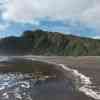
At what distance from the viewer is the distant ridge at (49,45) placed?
226 centimetres

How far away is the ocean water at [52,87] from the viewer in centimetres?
223

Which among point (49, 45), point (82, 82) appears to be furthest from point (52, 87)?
point (49, 45)

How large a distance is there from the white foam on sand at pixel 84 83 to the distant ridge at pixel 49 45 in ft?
0.54

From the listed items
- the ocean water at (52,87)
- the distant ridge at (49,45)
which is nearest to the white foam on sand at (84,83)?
the ocean water at (52,87)

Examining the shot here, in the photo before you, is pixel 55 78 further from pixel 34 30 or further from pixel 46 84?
pixel 34 30

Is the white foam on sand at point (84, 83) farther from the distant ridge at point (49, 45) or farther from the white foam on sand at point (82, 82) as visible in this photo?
the distant ridge at point (49, 45)

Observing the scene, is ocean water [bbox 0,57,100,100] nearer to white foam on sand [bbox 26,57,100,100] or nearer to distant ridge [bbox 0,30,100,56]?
white foam on sand [bbox 26,57,100,100]

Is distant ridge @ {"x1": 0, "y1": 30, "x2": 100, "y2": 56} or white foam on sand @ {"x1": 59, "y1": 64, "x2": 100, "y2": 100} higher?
distant ridge @ {"x1": 0, "y1": 30, "x2": 100, "y2": 56}

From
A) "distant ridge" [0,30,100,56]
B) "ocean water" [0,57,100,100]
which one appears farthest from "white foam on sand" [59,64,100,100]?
"distant ridge" [0,30,100,56]

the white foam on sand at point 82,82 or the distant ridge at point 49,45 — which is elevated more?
the distant ridge at point 49,45

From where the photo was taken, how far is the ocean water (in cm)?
223

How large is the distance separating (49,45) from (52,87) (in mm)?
401

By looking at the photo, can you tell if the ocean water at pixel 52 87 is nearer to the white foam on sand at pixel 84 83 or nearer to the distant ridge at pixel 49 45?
the white foam on sand at pixel 84 83

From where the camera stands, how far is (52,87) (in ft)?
7.41
